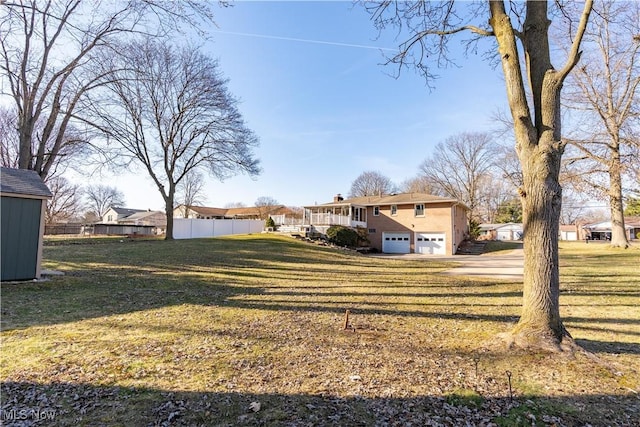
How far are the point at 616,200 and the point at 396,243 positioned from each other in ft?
48.4

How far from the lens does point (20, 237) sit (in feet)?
25.7

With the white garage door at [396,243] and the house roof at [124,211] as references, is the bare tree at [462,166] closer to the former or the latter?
the white garage door at [396,243]

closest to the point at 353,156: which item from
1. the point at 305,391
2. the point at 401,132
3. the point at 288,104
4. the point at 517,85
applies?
the point at 401,132

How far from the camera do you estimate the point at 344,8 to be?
24.6 feet

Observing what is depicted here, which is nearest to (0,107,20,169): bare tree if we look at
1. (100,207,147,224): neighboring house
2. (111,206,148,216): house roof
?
(100,207,147,224): neighboring house

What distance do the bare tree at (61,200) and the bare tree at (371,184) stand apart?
40683 mm

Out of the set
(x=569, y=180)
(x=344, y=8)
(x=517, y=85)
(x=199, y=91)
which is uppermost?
(x=199, y=91)

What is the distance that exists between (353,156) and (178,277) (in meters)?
23.6

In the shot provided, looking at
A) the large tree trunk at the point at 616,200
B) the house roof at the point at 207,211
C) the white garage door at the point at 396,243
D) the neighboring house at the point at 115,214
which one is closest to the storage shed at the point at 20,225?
the white garage door at the point at 396,243

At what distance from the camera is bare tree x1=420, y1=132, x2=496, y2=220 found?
135 feet

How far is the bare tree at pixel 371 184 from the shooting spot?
171 feet

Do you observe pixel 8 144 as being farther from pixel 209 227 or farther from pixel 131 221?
pixel 131 221

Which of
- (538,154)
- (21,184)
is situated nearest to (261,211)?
(21,184)

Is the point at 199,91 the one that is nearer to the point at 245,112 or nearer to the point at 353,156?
the point at 245,112
